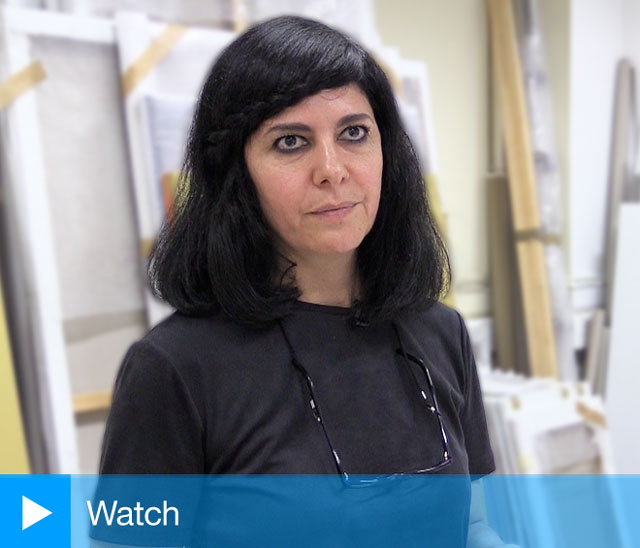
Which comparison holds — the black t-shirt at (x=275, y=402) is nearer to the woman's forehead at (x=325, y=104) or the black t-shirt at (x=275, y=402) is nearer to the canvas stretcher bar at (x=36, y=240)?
the woman's forehead at (x=325, y=104)

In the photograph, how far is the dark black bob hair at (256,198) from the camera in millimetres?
653

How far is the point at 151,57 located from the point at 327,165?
99 cm

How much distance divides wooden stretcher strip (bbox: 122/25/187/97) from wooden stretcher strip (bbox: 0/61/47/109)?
16 centimetres

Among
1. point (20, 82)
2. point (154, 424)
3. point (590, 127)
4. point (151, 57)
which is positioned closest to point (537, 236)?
point (590, 127)

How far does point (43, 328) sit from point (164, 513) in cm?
85

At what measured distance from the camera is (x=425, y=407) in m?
0.74

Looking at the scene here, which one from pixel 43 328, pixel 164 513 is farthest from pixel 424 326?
pixel 43 328

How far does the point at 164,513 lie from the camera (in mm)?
632

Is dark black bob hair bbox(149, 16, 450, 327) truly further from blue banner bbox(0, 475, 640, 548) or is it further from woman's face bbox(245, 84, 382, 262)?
blue banner bbox(0, 475, 640, 548)

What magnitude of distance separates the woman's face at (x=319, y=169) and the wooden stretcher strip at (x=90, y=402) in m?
0.90

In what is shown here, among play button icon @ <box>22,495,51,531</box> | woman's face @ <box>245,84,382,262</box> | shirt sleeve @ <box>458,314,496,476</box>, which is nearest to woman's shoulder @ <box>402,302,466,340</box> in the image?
shirt sleeve @ <box>458,314,496,476</box>

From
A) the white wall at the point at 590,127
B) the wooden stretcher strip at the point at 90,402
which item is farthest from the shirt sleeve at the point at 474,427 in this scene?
the white wall at the point at 590,127

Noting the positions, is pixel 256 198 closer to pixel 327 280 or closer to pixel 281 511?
pixel 327 280

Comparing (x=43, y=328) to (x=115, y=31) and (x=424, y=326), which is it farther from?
(x=424, y=326)
